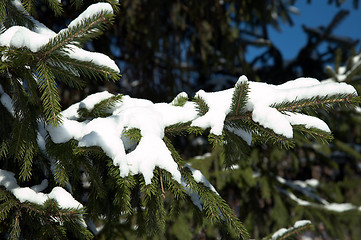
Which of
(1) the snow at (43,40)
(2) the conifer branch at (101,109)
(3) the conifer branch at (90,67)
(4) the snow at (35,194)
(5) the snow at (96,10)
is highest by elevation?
(5) the snow at (96,10)

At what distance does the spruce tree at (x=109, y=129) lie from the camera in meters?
1.05

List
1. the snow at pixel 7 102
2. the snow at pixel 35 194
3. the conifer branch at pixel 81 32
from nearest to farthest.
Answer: the conifer branch at pixel 81 32
the snow at pixel 35 194
the snow at pixel 7 102

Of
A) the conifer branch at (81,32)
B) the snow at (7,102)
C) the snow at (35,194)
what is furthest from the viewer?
the snow at (7,102)

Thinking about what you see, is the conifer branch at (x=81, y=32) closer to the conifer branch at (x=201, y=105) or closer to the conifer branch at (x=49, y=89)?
the conifer branch at (x=49, y=89)

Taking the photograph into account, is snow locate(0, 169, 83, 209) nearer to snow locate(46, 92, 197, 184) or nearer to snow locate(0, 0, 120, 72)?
snow locate(46, 92, 197, 184)

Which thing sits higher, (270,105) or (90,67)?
(90,67)

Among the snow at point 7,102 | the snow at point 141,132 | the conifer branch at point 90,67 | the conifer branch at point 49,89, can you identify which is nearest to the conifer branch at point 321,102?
the snow at point 141,132

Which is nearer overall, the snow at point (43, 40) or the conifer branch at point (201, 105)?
the snow at point (43, 40)

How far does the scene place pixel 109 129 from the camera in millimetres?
1172

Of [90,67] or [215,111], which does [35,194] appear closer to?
[90,67]

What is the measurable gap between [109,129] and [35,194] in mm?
391

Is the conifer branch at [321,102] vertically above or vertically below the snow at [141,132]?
above

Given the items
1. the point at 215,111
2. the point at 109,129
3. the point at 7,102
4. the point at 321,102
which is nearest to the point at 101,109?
the point at 109,129

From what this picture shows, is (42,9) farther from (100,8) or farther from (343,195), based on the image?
(343,195)
